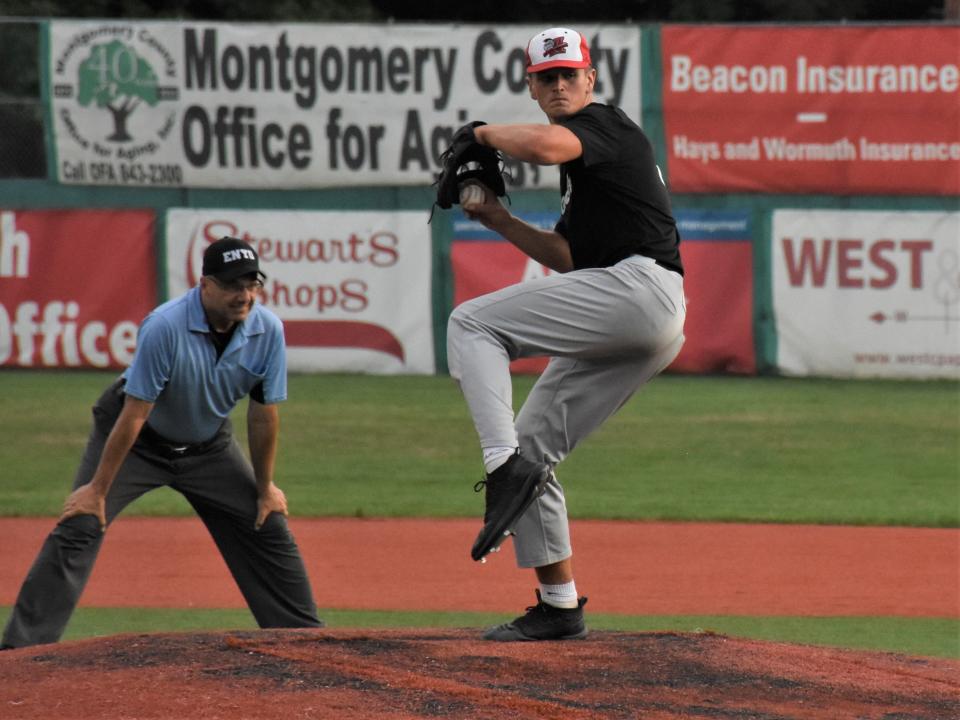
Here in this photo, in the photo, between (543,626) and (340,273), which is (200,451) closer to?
(543,626)

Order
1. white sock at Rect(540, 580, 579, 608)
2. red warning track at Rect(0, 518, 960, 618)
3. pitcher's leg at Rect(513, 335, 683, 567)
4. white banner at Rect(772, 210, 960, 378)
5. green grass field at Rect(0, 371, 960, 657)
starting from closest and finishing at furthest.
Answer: pitcher's leg at Rect(513, 335, 683, 567) < white sock at Rect(540, 580, 579, 608) < green grass field at Rect(0, 371, 960, 657) < red warning track at Rect(0, 518, 960, 618) < white banner at Rect(772, 210, 960, 378)

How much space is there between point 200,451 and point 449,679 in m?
2.23

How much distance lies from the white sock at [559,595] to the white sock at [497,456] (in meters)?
0.77

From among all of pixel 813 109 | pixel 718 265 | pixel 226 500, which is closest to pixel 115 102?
pixel 718 265

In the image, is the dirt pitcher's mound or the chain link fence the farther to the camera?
the chain link fence

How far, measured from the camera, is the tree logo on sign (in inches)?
726

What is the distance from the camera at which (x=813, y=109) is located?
17891 mm

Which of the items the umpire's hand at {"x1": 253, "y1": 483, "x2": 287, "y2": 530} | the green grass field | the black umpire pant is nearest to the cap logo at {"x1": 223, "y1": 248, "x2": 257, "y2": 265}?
the black umpire pant

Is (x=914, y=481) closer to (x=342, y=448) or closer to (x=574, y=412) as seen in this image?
(x=342, y=448)

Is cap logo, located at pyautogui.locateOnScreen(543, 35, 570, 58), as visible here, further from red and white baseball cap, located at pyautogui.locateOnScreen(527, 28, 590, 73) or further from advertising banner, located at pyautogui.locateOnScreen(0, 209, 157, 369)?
advertising banner, located at pyautogui.locateOnScreen(0, 209, 157, 369)

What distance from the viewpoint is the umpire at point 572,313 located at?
5.34 m

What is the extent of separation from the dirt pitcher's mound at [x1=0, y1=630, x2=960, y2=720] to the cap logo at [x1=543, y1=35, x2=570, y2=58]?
2.05m

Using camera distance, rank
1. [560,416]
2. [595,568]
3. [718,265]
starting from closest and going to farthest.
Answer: [560,416]
[595,568]
[718,265]

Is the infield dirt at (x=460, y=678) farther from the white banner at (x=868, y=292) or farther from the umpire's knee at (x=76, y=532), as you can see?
the white banner at (x=868, y=292)
